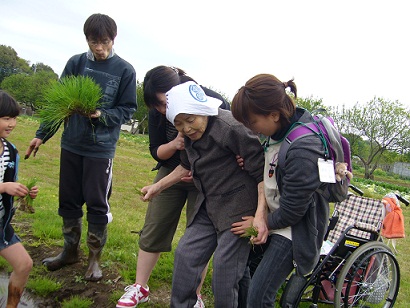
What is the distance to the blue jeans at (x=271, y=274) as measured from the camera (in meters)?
2.30

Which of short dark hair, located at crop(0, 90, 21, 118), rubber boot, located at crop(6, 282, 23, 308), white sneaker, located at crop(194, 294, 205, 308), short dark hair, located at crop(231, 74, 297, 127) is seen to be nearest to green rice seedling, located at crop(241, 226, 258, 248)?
short dark hair, located at crop(231, 74, 297, 127)

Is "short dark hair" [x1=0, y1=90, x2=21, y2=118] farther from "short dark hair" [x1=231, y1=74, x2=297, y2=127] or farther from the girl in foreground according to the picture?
"short dark hair" [x1=231, y1=74, x2=297, y2=127]

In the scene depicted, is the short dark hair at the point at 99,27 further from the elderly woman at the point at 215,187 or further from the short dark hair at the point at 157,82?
the elderly woman at the point at 215,187

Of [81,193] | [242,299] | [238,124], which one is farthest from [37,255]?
[238,124]

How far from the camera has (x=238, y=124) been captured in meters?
2.40

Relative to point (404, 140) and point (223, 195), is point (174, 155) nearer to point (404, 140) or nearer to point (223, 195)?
point (223, 195)

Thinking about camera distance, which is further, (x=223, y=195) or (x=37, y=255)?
(x=37, y=255)

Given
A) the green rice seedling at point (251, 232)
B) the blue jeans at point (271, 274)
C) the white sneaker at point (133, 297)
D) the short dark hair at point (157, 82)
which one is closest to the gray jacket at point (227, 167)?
the green rice seedling at point (251, 232)

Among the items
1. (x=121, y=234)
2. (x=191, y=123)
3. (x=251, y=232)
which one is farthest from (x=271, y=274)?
(x=121, y=234)

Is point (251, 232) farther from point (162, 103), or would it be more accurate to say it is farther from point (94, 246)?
point (94, 246)

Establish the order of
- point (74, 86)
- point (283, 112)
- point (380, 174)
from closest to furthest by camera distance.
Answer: point (283, 112) < point (74, 86) < point (380, 174)

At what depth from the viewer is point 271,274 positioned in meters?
2.30

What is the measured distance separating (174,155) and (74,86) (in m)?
0.90

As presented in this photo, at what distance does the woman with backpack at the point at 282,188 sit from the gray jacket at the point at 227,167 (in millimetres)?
88
